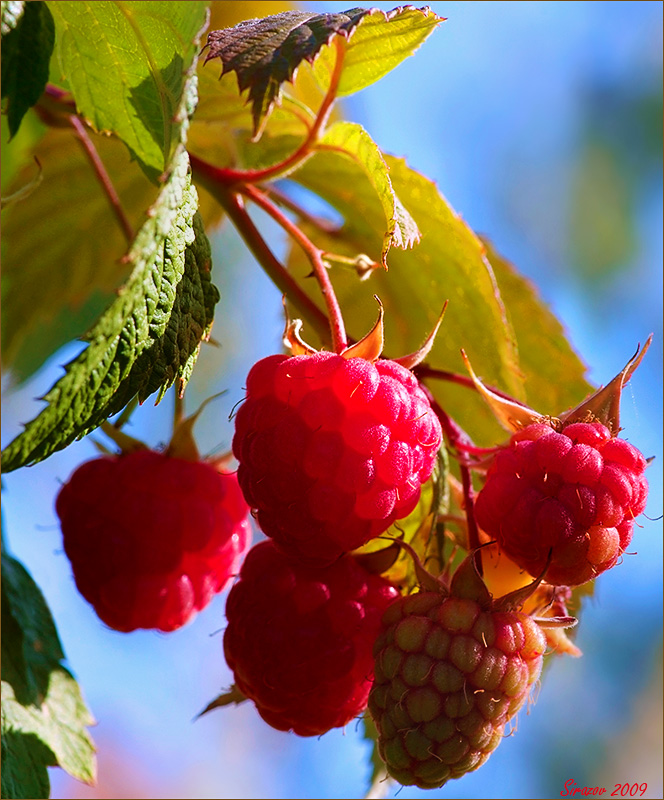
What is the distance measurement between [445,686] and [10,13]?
0.52 metres

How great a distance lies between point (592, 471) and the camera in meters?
0.66

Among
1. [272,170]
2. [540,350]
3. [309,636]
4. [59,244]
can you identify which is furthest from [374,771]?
A: [59,244]

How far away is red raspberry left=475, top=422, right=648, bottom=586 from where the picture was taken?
65 centimetres

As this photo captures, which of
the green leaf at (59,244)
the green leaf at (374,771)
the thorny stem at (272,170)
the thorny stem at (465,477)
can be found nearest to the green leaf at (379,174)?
the thorny stem at (272,170)

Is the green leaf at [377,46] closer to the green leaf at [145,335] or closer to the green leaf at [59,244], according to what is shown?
the green leaf at [145,335]

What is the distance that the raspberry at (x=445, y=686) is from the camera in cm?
65

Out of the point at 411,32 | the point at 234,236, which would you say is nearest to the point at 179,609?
the point at 411,32

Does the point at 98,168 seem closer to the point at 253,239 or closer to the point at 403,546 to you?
the point at 253,239

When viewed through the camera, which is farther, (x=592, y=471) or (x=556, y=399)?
(x=556, y=399)

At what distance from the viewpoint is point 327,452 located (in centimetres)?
64

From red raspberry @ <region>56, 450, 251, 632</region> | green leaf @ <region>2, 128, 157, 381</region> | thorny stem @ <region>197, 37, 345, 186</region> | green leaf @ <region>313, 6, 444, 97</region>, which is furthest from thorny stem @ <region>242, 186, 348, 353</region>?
green leaf @ <region>2, 128, 157, 381</region>

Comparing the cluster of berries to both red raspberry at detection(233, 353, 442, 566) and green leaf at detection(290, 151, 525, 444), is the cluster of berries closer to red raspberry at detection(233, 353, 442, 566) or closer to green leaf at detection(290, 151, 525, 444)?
red raspberry at detection(233, 353, 442, 566)

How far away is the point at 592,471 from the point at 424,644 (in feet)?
0.55

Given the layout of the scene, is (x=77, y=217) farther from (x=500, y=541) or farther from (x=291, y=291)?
(x=500, y=541)
